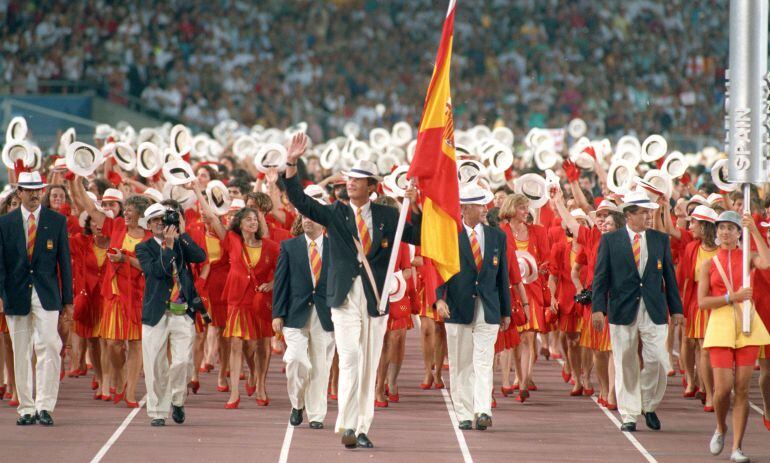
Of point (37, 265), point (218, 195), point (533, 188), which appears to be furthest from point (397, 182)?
point (37, 265)

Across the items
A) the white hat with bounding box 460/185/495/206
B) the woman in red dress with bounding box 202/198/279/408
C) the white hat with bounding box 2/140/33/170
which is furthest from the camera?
the white hat with bounding box 2/140/33/170

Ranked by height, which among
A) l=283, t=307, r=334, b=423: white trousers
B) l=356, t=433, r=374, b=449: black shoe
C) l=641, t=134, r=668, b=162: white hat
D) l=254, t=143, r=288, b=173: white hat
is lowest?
l=356, t=433, r=374, b=449: black shoe

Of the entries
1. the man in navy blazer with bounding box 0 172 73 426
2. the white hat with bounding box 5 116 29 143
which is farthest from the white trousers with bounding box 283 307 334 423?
the white hat with bounding box 5 116 29 143

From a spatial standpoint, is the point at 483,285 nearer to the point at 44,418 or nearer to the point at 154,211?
the point at 154,211

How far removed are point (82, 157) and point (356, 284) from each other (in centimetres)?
483

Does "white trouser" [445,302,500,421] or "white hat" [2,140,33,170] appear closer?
"white trouser" [445,302,500,421]

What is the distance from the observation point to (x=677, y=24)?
39938 mm

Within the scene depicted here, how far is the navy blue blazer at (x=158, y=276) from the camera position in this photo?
12.2m

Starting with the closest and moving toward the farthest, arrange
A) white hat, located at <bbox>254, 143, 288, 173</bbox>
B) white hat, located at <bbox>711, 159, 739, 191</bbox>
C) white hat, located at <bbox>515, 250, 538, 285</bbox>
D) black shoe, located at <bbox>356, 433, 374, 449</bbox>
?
1. black shoe, located at <bbox>356, 433, 374, 449</bbox>
2. white hat, located at <bbox>515, 250, 538, 285</bbox>
3. white hat, located at <bbox>711, 159, 739, 191</bbox>
4. white hat, located at <bbox>254, 143, 288, 173</bbox>

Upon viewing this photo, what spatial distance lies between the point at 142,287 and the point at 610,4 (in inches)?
1148

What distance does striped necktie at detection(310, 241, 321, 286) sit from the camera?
12.3 m

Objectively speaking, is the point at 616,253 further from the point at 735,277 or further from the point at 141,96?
the point at 141,96

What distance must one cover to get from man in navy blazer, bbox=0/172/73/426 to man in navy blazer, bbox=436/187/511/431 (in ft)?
10.7

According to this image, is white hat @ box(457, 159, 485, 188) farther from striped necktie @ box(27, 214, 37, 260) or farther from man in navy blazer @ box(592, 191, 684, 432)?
striped necktie @ box(27, 214, 37, 260)
